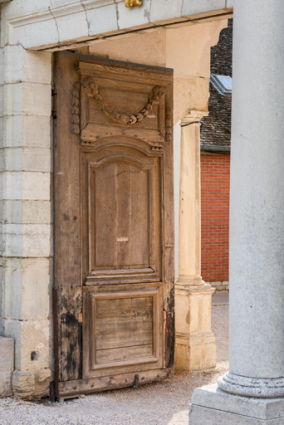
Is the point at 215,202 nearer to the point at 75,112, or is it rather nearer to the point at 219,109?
the point at 219,109

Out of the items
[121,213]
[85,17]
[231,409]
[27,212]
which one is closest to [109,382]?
[121,213]

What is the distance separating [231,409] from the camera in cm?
364

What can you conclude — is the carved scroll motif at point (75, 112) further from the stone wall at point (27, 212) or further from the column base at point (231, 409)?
the column base at point (231, 409)

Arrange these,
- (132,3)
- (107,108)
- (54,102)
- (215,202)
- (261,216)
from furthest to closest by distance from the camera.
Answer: (215,202)
(107,108)
(54,102)
(132,3)
(261,216)

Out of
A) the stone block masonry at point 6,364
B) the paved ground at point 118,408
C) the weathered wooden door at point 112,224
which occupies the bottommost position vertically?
the paved ground at point 118,408

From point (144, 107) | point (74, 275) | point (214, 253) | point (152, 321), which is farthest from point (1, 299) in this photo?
point (214, 253)

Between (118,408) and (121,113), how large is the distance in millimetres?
2537

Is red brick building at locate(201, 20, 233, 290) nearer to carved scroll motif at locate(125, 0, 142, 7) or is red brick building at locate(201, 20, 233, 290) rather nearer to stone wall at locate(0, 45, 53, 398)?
stone wall at locate(0, 45, 53, 398)

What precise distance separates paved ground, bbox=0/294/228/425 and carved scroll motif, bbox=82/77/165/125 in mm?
2433

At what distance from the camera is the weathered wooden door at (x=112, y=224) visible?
560cm

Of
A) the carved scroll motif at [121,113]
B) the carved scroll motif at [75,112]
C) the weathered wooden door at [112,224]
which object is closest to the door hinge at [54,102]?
the weathered wooden door at [112,224]

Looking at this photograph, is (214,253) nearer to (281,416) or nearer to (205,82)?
(205,82)

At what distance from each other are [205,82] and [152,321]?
8.80ft

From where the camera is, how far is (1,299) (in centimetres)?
561
